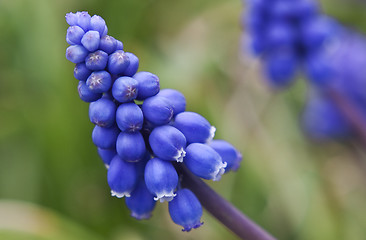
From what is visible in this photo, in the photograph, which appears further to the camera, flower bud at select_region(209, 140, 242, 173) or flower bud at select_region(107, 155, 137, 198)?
flower bud at select_region(209, 140, 242, 173)

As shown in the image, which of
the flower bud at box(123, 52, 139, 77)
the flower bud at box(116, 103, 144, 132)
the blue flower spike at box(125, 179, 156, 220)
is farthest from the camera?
the blue flower spike at box(125, 179, 156, 220)

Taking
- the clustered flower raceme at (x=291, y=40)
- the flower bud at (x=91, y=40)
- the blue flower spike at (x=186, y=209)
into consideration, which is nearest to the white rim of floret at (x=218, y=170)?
the blue flower spike at (x=186, y=209)

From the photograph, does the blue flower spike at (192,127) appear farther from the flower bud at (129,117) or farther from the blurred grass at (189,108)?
the blurred grass at (189,108)

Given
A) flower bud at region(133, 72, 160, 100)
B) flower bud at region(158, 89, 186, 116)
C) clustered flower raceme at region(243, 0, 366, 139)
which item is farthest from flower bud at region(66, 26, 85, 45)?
clustered flower raceme at region(243, 0, 366, 139)

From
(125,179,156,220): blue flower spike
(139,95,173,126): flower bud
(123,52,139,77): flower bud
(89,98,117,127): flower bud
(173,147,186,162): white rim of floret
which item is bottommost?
(125,179,156,220): blue flower spike

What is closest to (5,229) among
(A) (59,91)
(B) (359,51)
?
(A) (59,91)

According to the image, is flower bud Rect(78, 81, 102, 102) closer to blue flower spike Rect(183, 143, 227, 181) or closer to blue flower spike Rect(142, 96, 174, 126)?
blue flower spike Rect(142, 96, 174, 126)

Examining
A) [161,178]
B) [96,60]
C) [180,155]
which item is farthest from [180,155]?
[96,60]
